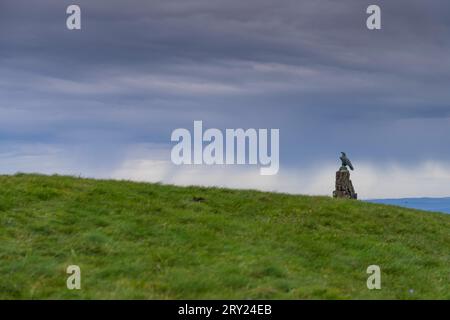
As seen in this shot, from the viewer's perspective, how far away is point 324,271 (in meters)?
18.7

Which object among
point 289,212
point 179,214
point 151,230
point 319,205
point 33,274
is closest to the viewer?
point 33,274

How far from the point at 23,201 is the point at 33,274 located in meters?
8.65

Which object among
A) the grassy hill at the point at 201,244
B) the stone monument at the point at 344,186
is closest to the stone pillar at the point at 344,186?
the stone monument at the point at 344,186

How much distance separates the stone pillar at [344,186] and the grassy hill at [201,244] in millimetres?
8838

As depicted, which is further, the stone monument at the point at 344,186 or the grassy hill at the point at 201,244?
the stone monument at the point at 344,186

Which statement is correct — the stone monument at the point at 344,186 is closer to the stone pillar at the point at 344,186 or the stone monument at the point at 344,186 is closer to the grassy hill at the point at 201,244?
the stone pillar at the point at 344,186

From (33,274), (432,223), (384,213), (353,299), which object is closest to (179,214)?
(33,274)

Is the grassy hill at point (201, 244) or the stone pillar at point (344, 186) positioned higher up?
the stone pillar at point (344, 186)

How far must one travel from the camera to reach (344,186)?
4056 cm

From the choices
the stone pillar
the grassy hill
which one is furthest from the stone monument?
the grassy hill

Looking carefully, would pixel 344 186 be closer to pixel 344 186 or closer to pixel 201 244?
pixel 344 186

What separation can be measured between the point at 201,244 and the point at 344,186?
22.6 m

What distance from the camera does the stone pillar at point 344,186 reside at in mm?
40312
